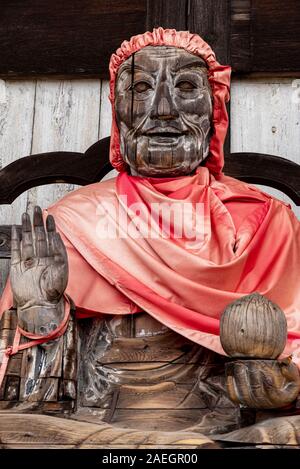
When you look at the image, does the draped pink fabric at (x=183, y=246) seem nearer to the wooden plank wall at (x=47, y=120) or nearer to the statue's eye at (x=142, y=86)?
the statue's eye at (x=142, y=86)

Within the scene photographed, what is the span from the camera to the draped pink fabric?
12.2 ft

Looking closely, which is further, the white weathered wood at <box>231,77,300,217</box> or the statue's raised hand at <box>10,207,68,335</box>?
the white weathered wood at <box>231,77,300,217</box>

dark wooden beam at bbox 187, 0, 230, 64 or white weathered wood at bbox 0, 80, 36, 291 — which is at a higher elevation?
dark wooden beam at bbox 187, 0, 230, 64

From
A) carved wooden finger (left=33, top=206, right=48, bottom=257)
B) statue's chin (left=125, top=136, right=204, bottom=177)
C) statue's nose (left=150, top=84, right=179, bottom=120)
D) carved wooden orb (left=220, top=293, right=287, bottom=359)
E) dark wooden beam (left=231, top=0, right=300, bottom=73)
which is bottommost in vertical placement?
carved wooden orb (left=220, top=293, right=287, bottom=359)

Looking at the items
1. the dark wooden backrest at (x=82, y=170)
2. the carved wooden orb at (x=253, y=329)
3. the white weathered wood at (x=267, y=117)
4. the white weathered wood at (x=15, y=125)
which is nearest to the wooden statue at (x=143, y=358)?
the carved wooden orb at (x=253, y=329)

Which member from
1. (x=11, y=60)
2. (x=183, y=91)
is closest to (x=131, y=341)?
(x=183, y=91)

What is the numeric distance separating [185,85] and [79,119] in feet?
3.45

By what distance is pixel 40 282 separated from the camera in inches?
140

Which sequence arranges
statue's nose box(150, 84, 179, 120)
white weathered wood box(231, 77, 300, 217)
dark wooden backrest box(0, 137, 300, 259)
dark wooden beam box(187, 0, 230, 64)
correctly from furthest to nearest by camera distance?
white weathered wood box(231, 77, 300, 217) < dark wooden beam box(187, 0, 230, 64) < dark wooden backrest box(0, 137, 300, 259) < statue's nose box(150, 84, 179, 120)

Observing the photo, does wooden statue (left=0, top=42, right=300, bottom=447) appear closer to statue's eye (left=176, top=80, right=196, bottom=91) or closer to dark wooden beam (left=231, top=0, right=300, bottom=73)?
statue's eye (left=176, top=80, right=196, bottom=91)

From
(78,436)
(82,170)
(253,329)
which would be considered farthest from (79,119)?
(78,436)

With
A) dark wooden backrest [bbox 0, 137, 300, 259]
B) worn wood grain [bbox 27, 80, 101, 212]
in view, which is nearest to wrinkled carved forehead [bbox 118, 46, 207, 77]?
dark wooden backrest [bbox 0, 137, 300, 259]

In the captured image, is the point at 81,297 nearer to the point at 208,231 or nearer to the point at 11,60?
the point at 208,231
